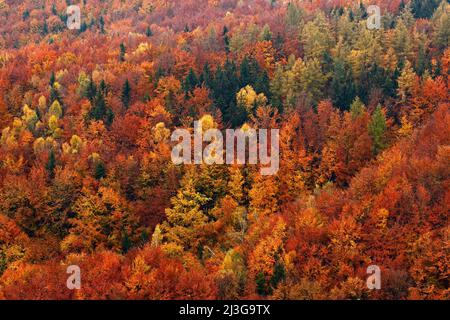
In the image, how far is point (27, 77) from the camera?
126m

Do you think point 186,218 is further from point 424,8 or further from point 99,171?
point 424,8

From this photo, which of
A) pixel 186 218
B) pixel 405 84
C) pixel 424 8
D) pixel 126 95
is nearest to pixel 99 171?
pixel 186 218

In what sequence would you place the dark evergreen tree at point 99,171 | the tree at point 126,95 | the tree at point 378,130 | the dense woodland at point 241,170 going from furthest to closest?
the tree at point 126,95, the dark evergreen tree at point 99,171, the tree at point 378,130, the dense woodland at point 241,170

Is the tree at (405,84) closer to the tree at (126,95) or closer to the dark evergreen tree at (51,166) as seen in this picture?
the tree at (126,95)

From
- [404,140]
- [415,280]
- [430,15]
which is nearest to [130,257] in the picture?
[415,280]

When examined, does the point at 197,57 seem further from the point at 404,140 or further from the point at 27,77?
the point at 404,140

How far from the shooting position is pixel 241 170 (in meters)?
79.0

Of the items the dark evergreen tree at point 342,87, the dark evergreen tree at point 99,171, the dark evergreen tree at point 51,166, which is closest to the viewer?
the dark evergreen tree at point 99,171

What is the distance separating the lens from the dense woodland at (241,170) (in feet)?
175

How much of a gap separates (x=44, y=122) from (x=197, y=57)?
122ft

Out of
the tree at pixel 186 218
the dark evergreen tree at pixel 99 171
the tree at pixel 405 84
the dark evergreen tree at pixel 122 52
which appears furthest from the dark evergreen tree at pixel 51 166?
the tree at pixel 405 84

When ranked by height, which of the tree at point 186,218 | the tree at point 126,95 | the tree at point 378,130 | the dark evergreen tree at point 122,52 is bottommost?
the tree at point 186,218
